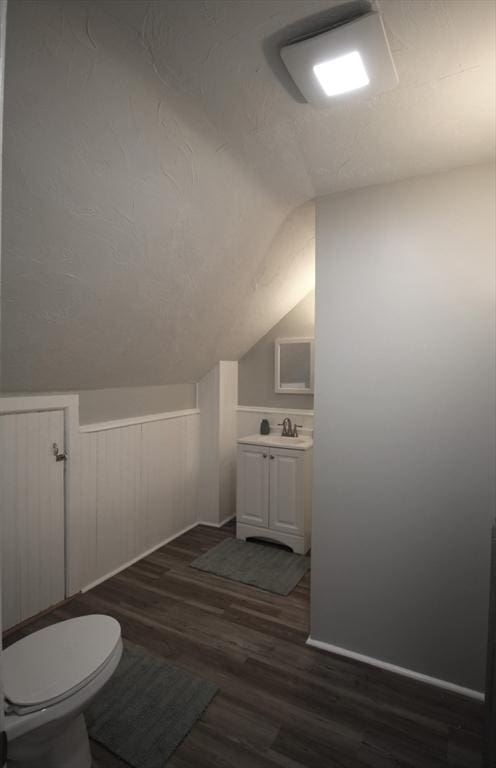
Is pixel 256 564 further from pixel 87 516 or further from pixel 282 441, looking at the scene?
pixel 87 516

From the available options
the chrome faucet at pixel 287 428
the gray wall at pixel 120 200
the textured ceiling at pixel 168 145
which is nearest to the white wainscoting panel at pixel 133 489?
the gray wall at pixel 120 200

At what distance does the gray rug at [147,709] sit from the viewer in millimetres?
1480

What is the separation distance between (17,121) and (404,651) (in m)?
2.54

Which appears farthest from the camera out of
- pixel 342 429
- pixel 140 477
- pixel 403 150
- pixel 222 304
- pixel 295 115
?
pixel 140 477

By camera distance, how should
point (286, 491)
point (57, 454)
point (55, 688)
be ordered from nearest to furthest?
point (55, 688) < point (57, 454) < point (286, 491)

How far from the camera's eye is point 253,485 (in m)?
3.18

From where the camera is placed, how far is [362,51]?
3.66 feet

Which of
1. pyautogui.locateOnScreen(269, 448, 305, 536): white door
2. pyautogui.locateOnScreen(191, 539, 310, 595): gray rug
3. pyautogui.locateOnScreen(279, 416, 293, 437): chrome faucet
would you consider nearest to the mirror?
pyautogui.locateOnScreen(279, 416, 293, 437): chrome faucet

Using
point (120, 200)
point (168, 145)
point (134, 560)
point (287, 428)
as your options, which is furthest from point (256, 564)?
point (168, 145)

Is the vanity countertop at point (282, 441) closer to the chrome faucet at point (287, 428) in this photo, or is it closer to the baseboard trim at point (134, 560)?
the chrome faucet at point (287, 428)

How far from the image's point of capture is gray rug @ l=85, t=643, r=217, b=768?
1.48 m

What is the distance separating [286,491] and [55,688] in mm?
1995

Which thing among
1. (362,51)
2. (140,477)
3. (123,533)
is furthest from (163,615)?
(362,51)

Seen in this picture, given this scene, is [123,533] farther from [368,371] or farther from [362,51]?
[362,51]
